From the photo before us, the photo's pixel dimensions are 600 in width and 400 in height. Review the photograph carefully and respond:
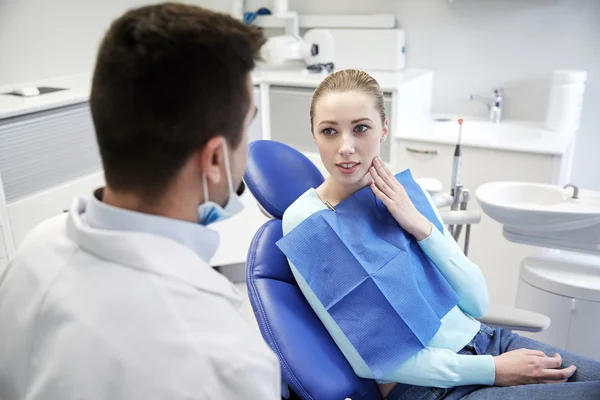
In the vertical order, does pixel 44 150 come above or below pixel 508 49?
below

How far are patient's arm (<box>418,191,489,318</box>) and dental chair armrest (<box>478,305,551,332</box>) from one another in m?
0.10

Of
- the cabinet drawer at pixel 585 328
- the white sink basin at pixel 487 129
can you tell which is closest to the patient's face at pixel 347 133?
the cabinet drawer at pixel 585 328

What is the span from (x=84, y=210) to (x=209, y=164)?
0.76 ft

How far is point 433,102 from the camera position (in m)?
2.89

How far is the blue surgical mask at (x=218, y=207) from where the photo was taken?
74 centimetres

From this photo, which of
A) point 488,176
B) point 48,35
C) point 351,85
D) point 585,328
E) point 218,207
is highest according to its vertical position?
point 48,35

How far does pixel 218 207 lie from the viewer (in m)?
0.77

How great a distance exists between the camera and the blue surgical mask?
2.42 feet

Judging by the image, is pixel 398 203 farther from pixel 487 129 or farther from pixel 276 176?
pixel 487 129

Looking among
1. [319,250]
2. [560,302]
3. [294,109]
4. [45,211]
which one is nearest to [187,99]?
[319,250]

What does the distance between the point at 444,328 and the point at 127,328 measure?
34.7 inches

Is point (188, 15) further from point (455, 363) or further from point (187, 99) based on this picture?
point (455, 363)

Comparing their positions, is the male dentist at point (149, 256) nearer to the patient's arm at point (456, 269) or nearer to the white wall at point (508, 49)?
the patient's arm at point (456, 269)

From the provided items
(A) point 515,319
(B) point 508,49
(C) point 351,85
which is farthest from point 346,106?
(B) point 508,49
